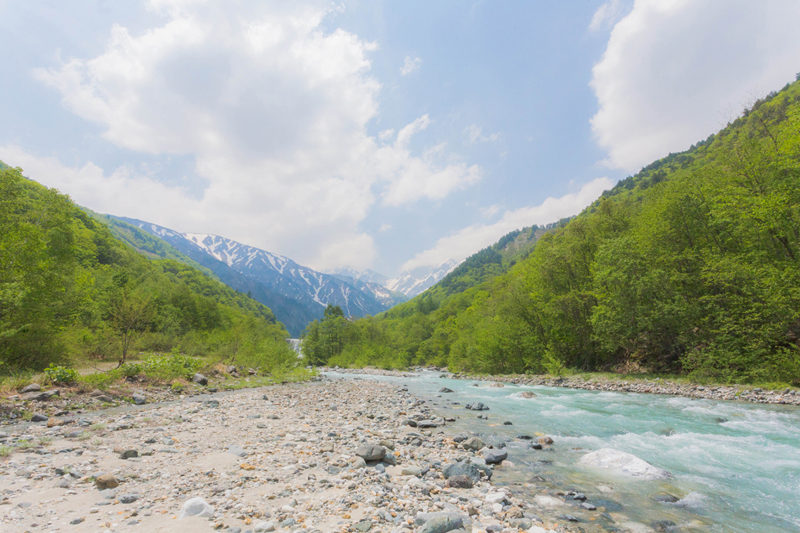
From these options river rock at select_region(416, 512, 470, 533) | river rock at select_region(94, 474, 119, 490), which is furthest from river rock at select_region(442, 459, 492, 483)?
river rock at select_region(94, 474, 119, 490)

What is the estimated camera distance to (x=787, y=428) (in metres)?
10.6

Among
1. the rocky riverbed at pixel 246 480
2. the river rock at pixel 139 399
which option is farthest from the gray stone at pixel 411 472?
the river rock at pixel 139 399

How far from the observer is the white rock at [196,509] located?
454 centimetres

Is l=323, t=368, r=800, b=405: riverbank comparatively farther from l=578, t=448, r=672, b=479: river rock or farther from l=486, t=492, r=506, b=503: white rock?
l=486, t=492, r=506, b=503: white rock

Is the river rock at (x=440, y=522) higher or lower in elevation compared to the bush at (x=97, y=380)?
higher

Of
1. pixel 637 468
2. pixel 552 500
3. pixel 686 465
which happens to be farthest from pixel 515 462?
pixel 686 465

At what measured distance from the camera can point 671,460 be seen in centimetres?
852

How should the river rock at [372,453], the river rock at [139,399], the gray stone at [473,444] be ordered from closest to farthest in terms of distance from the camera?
the river rock at [372,453] → the gray stone at [473,444] → the river rock at [139,399]

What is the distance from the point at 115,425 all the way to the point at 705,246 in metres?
36.2

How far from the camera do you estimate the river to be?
18.7 feet

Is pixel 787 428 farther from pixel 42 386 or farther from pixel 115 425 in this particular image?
pixel 42 386

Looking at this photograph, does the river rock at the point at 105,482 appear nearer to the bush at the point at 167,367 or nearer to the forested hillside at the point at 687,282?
the bush at the point at 167,367

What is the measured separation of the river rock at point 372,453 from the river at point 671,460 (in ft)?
9.66

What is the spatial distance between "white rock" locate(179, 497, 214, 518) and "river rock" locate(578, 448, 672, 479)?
30.0ft
